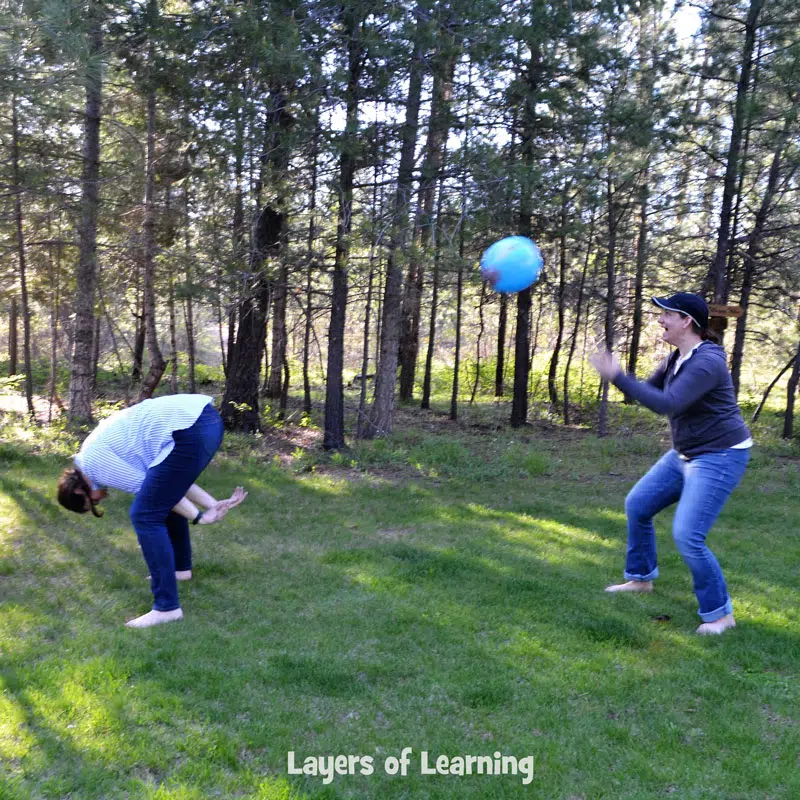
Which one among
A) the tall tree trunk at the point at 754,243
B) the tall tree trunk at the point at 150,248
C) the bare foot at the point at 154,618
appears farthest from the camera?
the tall tree trunk at the point at 754,243

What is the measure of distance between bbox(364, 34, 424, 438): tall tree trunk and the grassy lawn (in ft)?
12.0

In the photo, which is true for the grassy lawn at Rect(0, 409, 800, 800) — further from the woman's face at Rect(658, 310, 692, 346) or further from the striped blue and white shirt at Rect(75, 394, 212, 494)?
the woman's face at Rect(658, 310, 692, 346)

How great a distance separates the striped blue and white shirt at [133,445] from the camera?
4.47m

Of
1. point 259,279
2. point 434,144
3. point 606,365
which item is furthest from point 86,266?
point 606,365

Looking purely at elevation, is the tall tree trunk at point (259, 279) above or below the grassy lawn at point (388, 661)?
above

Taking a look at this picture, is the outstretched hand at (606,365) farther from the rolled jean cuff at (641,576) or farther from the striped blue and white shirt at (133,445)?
the striped blue and white shirt at (133,445)

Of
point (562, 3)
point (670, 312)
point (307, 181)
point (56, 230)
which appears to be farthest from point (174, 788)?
point (56, 230)

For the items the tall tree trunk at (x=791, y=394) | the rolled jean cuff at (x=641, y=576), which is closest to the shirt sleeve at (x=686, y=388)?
the rolled jean cuff at (x=641, y=576)

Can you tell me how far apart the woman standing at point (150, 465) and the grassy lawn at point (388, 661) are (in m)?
0.50

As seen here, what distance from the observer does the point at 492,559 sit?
6.12 meters

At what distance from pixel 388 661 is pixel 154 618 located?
1.51 meters

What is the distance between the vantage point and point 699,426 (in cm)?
445

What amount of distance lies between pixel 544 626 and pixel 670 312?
2057mm

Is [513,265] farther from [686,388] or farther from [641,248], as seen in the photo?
[641,248]
